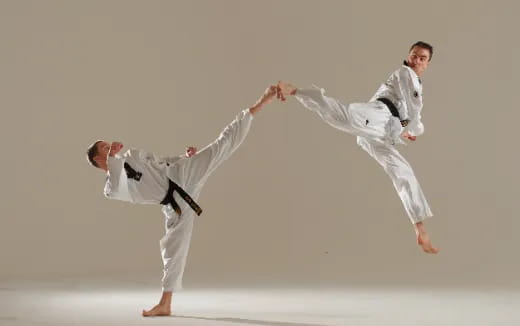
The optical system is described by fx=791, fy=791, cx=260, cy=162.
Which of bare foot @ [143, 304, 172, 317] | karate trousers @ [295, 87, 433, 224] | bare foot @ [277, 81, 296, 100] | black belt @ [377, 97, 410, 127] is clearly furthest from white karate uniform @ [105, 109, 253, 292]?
black belt @ [377, 97, 410, 127]

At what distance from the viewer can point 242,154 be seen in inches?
356

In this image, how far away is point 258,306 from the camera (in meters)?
5.53

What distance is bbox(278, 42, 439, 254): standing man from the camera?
17.0 ft

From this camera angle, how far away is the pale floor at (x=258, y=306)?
15.9 ft

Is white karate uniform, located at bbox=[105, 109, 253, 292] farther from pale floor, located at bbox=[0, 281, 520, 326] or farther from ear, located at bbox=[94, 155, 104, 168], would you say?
pale floor, located at bbox=[0, 281, 520, 326]

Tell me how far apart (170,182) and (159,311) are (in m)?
0.84

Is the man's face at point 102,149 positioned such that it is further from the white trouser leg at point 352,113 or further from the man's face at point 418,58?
the man's face at point 418,58

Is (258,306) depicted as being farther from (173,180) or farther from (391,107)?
(391,107)

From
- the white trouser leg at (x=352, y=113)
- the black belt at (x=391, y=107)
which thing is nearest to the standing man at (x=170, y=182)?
the white trouser leg at (x=352, y=113)

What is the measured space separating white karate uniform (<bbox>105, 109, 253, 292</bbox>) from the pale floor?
0.38m

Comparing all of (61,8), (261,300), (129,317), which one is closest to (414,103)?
(261,300)

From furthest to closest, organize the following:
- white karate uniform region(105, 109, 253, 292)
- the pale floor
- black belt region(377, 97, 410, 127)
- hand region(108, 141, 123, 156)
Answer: black belt region(377, 97, 410, 127), white karate uniform region(105, 109, 253, 292), hand region(108, 141, 123, 156), the pale floor

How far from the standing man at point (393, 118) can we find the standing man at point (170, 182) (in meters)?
0.35

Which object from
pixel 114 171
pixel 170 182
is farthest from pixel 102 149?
pixel 170 182
